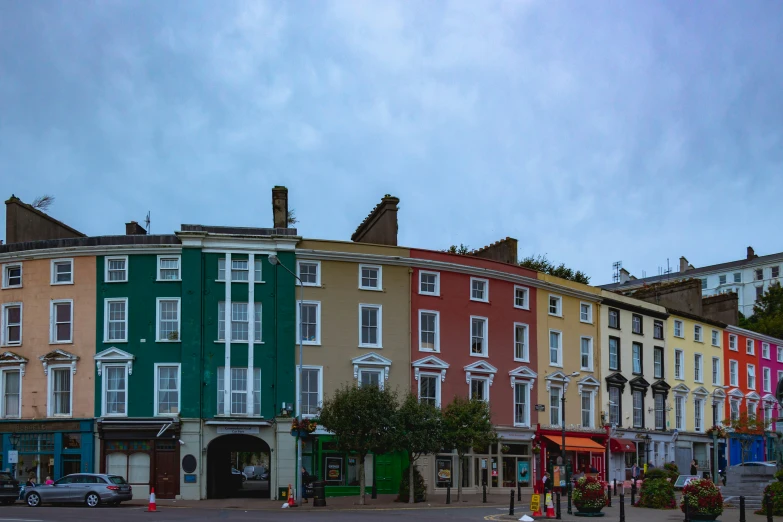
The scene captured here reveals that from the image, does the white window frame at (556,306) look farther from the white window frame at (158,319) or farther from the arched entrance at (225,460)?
the white window frame at (158,319)

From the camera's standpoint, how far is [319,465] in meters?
50.3

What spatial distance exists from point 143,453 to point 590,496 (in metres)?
23.7

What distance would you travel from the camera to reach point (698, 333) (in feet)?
249

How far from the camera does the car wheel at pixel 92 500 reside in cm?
4178

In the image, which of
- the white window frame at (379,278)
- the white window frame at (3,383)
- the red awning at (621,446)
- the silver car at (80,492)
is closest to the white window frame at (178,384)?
the silver car at (80,492)

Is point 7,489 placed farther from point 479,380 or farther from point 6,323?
point 479,380

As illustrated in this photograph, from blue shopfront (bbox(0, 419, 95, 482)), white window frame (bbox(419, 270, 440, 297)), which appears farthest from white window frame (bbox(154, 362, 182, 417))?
white window frame (bbox(419, 270, 440, 297))

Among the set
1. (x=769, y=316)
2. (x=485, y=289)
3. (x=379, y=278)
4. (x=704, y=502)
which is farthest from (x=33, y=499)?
(x=769, y=316)

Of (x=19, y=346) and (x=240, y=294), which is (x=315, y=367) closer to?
(x=240, y=294)

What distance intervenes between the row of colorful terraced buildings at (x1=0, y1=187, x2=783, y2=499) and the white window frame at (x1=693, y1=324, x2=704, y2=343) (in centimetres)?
2168

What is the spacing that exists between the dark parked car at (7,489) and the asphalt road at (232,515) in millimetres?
950

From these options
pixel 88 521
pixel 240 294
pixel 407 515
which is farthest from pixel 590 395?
pixel 88 521

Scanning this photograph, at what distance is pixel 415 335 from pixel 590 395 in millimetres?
16133

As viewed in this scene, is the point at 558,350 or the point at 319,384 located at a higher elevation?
the point at 558,350
